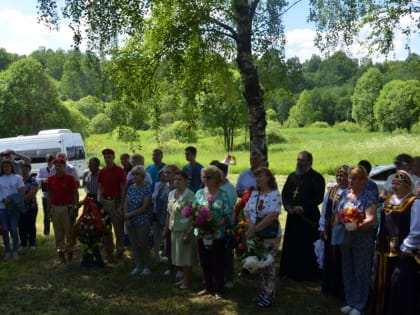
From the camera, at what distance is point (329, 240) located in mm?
6293

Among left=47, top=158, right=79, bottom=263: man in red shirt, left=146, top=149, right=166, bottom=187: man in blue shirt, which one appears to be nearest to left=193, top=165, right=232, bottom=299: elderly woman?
left=146, top=149, right=166, bottom=187: man in blue shirt

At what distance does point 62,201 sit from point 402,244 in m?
5.41

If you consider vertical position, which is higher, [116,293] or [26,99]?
[26,99]

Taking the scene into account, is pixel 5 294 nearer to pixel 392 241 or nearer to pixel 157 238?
pixel 157 238

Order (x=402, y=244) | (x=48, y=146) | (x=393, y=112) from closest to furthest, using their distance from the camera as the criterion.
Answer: (x=402, y=244), (x=48, y=146), (x=393, y=112)

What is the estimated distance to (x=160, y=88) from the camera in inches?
406

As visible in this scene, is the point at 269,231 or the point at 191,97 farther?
the point at 191,97

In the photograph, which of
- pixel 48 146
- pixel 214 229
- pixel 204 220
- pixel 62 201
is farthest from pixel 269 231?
pixel 48 146

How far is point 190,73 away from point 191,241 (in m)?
3.94

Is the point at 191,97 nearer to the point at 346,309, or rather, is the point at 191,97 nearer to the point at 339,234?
the point at 339,234

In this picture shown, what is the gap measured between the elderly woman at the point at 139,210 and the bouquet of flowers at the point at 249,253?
5.97ft

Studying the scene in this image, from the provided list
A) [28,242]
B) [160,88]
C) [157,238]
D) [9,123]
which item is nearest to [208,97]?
[160,88]

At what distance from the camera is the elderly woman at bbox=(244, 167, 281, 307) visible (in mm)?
5723

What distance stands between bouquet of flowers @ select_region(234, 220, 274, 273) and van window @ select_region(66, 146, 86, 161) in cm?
1961
